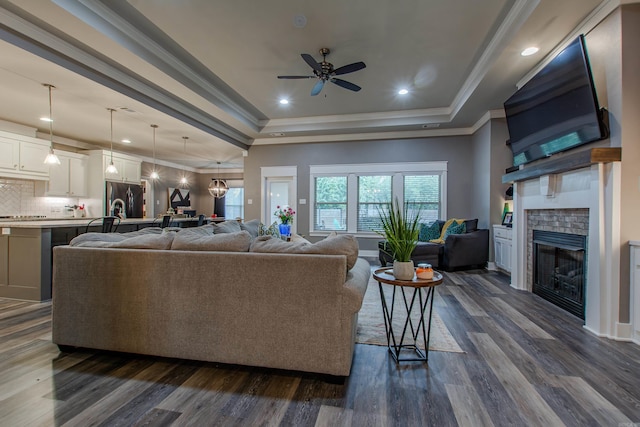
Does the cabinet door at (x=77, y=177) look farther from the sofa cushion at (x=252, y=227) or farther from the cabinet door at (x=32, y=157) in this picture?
the sofa cushion at (x=252, y=227)

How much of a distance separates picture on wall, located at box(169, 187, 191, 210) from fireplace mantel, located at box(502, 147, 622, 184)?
959cm

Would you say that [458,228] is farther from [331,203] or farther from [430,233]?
[331,203]

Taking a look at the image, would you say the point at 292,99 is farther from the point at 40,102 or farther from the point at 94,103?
the point at 40,102

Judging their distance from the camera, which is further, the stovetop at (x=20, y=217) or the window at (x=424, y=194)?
the window at (x=424, y=194)

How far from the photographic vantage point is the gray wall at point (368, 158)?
20.4 ft

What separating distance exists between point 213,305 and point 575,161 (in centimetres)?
336

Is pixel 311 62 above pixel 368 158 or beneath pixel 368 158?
above

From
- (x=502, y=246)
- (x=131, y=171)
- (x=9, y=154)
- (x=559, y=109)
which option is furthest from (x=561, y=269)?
(x=131, y=171)

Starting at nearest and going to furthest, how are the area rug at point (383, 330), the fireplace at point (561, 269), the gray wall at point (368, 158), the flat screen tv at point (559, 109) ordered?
the area rug at point (383, 330)
the flat screen tv at point (559, 109)
the fireplace at point (561, 269)
the gray wall at point (368, 158)

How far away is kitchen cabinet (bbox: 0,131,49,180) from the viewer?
4.96 m

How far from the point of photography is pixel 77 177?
6.43 m

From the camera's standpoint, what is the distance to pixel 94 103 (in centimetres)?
427

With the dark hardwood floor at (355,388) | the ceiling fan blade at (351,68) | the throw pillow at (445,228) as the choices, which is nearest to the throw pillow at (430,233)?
the throw pillow at (445,228)

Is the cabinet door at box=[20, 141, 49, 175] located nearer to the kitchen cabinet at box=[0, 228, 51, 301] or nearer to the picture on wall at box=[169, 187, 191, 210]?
the kitchen cabinet at box=[0, 228, 51, 301]
